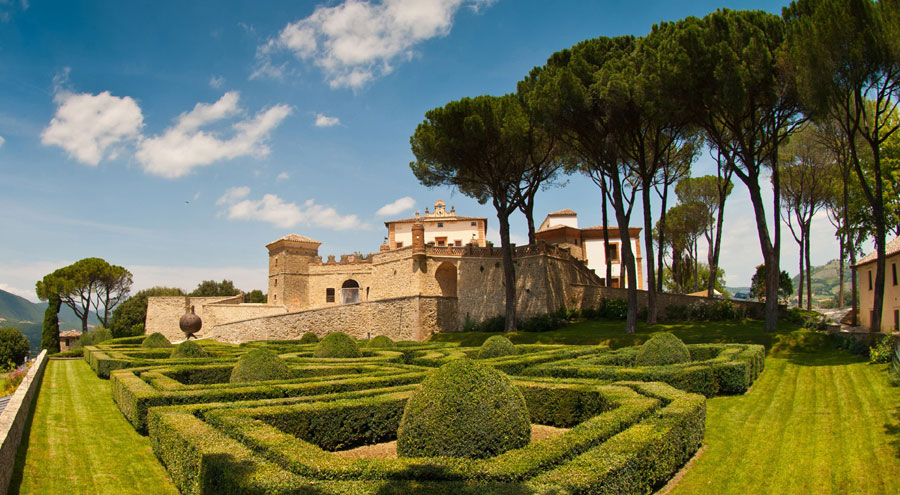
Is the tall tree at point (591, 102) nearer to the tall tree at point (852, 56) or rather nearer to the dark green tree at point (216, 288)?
the tall tree at point (852, 56)

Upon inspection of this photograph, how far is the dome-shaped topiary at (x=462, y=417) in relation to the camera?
7.04 meters

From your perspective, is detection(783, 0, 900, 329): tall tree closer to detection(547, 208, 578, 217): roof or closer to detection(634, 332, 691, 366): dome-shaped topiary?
detection(634, 332, 691, 366): dome-shaped topiary

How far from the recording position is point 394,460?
6.04 m

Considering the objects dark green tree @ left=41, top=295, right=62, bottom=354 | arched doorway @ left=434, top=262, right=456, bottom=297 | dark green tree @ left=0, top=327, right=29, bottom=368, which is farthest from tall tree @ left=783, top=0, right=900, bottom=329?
dark green tree @ left=41, top=295, right=62, bottom=354

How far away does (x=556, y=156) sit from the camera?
29.9m

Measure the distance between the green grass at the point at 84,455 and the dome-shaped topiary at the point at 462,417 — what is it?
336 centimetres

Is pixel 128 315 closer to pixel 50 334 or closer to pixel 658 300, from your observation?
pixel 50 334

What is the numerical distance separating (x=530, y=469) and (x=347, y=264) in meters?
40.3

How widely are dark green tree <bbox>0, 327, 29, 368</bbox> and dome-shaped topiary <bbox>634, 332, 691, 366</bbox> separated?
32.0 metres

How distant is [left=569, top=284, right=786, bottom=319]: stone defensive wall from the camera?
28.1m

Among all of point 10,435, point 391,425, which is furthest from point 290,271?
point 10,435

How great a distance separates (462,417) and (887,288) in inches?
980

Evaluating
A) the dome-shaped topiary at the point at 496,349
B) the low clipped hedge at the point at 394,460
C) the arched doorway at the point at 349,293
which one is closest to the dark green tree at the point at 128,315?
the arched doorway at the point at 349,293

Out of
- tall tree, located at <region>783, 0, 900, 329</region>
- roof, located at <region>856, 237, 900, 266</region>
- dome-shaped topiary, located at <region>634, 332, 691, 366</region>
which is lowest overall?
dome-shaped topiary, located at <region>634, 332, 691, 366</region>
